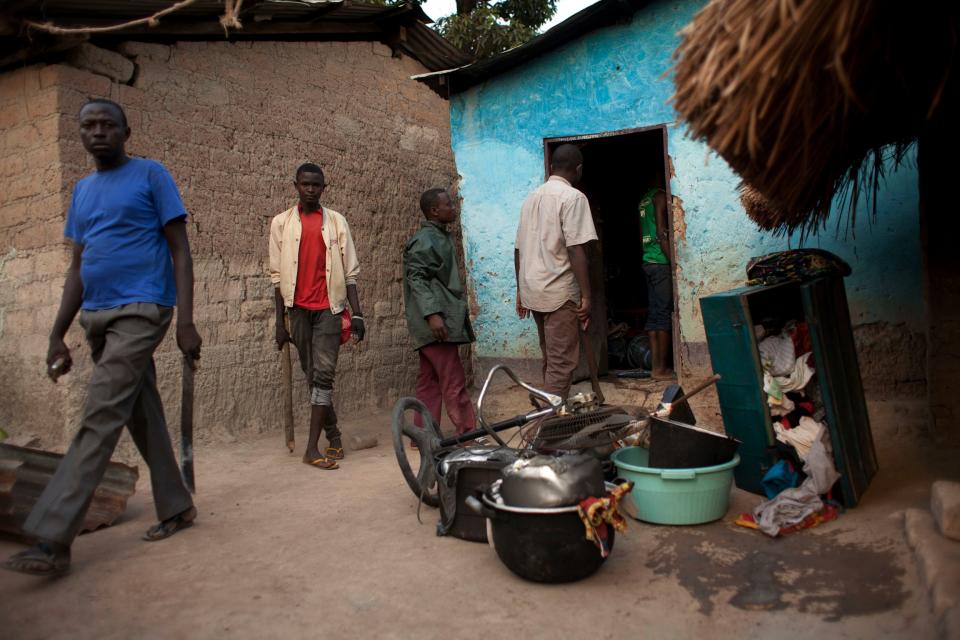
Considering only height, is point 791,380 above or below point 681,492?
above

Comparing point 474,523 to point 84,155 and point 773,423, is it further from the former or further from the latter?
point 84,155

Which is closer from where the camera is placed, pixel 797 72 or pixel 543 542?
pixel 797 72

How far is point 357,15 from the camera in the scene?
5.84 meters

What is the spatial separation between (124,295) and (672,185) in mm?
4157

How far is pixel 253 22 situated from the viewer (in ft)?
17.0

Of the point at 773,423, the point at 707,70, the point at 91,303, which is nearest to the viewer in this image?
the point at 707,70

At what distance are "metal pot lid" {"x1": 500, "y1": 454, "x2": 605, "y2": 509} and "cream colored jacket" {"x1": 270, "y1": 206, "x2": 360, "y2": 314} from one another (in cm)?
235

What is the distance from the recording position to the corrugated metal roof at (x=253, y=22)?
4109 mm

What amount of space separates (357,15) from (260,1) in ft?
4.47

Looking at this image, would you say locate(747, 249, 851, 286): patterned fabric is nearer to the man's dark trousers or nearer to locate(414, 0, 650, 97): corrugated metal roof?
locate(414, 0, 650, 97): corrugated metal roof

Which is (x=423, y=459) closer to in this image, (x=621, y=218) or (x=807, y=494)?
(x=807, y=494)

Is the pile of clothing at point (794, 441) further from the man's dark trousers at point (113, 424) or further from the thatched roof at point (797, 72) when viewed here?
the man's dark trousers at point (113, 424)

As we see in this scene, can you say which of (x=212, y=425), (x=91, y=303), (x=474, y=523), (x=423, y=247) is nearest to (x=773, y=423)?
(x=474, y=523)

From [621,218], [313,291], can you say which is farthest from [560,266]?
[621,218]
